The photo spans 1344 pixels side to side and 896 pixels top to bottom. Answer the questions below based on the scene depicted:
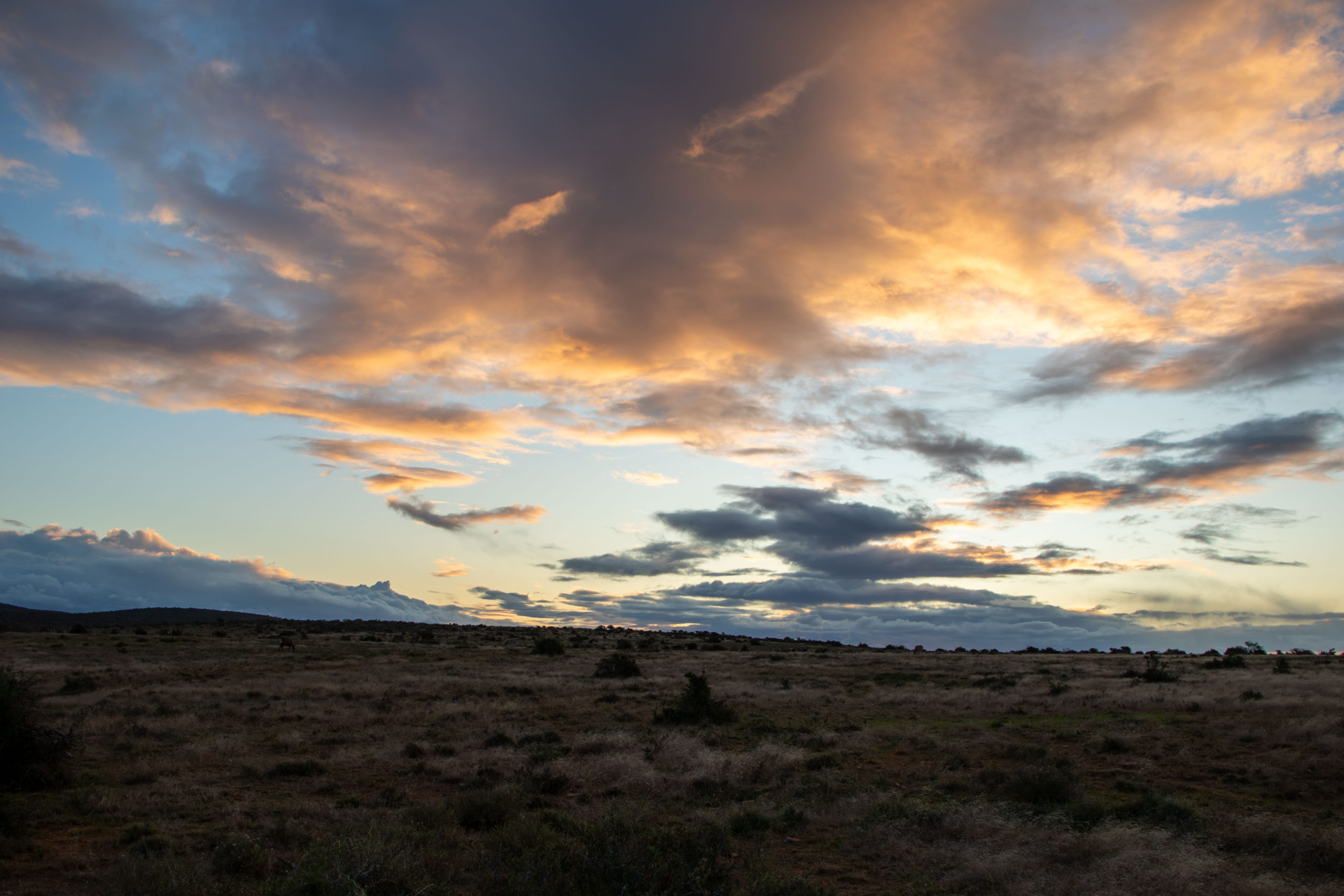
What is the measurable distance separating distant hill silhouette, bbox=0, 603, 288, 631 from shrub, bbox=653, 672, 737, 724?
273ft

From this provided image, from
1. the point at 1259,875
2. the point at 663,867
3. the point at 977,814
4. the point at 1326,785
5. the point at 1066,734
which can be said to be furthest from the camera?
the point at 1066,734

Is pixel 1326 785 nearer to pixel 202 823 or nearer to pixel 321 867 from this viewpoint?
pixel 321 867

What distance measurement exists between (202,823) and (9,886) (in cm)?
328

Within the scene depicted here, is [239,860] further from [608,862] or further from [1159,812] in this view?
[1159,812]

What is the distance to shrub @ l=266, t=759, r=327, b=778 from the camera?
1770 centimetres

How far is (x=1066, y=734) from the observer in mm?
22391

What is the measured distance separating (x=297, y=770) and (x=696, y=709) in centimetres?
1360

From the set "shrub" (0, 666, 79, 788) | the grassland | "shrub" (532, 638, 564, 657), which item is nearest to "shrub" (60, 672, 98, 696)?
the grassland

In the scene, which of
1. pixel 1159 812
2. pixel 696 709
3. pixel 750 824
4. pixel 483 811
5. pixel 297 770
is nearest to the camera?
pixel 1159 812

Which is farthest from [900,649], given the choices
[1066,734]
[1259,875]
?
[1259,875]

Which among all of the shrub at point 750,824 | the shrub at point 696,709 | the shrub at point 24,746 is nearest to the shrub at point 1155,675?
the shrub at point 696,709

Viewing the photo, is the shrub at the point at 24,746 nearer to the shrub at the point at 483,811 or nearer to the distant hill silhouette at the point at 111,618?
the shrub at the point at 483,811

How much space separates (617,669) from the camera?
42875mm

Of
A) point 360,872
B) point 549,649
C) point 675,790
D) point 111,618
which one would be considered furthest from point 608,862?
point 111,618
